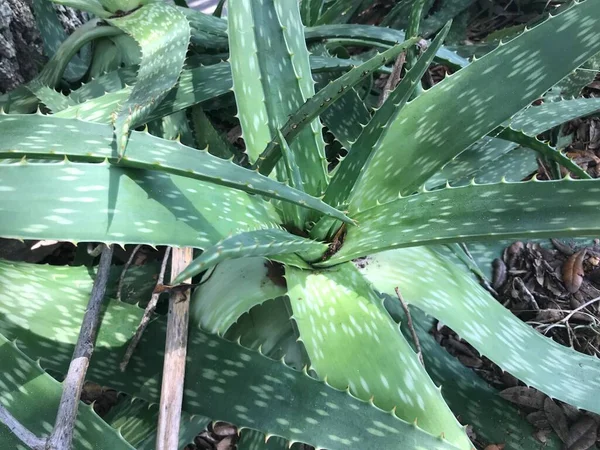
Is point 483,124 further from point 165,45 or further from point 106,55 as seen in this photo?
point 106,55

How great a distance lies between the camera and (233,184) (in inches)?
20.8

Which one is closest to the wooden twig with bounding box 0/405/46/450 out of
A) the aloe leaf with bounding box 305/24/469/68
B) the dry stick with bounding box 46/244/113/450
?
the dry stick with bounding box 46/244/113/450

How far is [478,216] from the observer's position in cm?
60

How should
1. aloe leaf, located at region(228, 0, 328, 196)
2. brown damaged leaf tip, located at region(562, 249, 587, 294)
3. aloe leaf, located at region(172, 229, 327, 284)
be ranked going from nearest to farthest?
1. aloe leaf, located at region(172, 229, 327, 284)
2. aloe leaf, located at region(228, 0, 328, 196)
3. brown damaged leaf tip, located at region(562, 249, 587, 294)

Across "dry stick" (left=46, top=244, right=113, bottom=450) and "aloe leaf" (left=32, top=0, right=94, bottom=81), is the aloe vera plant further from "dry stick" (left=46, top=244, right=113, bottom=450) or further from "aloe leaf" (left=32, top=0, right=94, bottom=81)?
"aloe leaf" (left=32, top=0, right=94, bottom=81)

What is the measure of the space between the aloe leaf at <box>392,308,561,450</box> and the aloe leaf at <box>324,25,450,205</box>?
0.88 ft

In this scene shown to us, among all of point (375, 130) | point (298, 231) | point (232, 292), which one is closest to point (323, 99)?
point (375, 130)

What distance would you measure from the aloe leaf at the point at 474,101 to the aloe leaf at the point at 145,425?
1.40ft

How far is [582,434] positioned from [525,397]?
11 centimetres

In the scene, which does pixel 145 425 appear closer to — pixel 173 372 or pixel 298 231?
pixel 173 372

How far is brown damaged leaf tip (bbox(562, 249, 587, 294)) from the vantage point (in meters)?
1.01

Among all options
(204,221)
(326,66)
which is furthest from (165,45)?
(204,221)

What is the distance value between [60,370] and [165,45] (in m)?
0.59

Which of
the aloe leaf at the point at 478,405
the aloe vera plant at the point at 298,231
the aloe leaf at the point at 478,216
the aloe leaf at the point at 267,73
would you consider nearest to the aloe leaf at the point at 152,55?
the aloe vera plant at the point at 298,231
